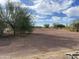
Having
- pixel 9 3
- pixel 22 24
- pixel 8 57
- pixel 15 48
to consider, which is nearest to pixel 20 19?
pixel 22 24

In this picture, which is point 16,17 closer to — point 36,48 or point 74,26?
point 36,48

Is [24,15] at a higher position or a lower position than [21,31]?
higher

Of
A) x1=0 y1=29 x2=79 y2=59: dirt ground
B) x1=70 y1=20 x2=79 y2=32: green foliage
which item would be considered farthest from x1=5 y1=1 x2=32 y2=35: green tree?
x1=70 y1=20 x2=79 y2=32: green foliage

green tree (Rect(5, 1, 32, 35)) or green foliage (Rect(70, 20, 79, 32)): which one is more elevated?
green tree (Rect(5, 1, 32, 35))

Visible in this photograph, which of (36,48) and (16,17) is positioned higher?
(16,17)

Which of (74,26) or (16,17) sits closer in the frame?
(16,17)

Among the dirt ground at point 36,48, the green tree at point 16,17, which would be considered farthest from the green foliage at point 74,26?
the dirt ground at point 36,48

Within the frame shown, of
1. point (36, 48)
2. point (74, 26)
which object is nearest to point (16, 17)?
point (36, 48)

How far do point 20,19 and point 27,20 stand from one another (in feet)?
3.55

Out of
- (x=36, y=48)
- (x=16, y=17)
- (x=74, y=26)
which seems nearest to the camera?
(x=36, y=48)

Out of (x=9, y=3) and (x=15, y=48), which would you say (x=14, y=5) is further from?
(x=15, y=48)

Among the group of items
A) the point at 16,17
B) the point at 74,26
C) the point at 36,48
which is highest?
the point at 16,17

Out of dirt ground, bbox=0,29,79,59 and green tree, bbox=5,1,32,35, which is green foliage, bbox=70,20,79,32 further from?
dirt ground, bbox=0,29,79,59

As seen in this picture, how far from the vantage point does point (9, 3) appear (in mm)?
22859
